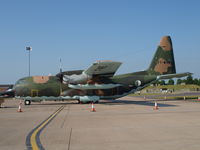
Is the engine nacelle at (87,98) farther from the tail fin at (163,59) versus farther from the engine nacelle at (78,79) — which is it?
the tail fin at (163,59)

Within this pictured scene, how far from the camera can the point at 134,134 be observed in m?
8.63

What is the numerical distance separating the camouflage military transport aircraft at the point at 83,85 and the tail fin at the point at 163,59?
1353 mm

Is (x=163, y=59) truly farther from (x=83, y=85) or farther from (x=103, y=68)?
(x=83, y=85)

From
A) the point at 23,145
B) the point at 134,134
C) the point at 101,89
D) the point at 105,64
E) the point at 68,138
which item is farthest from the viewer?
the point at 101,89

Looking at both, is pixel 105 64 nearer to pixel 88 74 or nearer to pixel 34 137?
pixel 88 74

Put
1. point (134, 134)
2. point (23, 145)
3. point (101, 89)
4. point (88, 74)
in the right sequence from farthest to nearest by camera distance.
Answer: point (101, 89) < point (88, 74) < point (134, 134) < point (23, 145)

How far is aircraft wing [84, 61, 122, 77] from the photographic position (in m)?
23.0

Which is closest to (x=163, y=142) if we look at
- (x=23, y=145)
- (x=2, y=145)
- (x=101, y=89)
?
(x=23, y=145)

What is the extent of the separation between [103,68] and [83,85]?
384 centimetres

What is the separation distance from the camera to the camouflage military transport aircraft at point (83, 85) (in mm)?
26172

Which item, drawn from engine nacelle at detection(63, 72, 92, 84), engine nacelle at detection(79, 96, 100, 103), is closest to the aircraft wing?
engine nacelle at detection(63, 72, 92, 84)

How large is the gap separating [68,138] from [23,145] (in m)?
1.63

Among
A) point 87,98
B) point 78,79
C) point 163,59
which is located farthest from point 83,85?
point 163,59

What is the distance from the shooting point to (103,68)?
24.2 m
